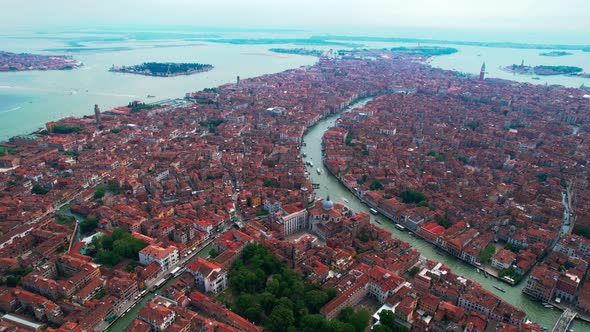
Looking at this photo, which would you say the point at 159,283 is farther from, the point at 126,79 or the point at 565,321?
the point at 126,79

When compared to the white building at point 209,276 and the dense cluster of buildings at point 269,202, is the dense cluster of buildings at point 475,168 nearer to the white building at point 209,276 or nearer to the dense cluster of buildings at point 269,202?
the dense cluster of buildings at point 269,202

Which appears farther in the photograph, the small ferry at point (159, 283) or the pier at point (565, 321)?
the small ferry at point (159, 283)

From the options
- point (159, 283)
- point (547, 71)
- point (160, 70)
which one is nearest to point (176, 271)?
point (159, 283)

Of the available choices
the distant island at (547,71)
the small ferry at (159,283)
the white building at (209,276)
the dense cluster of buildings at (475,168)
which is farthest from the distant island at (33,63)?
the distant island at (547,71)

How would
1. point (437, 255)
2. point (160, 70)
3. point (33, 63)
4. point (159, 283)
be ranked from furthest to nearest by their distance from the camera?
point (33, 63) < point (160, 70) < point (437, 255) < point (159, 283)

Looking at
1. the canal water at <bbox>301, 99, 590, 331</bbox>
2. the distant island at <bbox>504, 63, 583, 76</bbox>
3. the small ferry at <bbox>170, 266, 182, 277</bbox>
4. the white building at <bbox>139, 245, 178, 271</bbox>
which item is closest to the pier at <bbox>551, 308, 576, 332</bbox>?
the canal water at <bbox>301, 99, 590, 331</bbox>
